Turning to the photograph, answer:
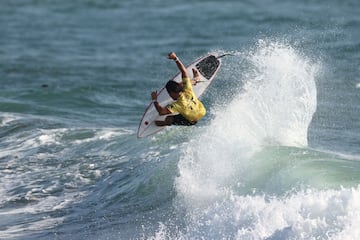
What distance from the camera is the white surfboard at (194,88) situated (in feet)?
54.0

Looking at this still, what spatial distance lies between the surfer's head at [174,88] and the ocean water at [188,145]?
183 cm

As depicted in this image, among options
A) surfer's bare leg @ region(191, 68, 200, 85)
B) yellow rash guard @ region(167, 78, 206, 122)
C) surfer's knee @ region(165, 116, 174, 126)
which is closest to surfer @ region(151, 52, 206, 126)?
yellow rash guard @ region(167, 78, 206, 122)

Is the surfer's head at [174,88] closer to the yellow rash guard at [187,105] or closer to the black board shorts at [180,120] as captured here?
the yellow rash guard at [187,105]

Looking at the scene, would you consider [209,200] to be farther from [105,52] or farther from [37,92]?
[105,52]

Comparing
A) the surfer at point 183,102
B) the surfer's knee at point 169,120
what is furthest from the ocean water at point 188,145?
the surfer at point 183,102

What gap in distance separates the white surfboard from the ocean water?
873 millimetres

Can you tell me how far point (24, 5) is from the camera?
42875 mm

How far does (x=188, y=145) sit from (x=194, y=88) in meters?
1.22

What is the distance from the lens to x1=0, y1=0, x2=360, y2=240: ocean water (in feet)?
42.6

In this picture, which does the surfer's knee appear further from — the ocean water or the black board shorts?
the ocean water

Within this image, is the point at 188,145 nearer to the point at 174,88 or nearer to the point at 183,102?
the point at 183,102

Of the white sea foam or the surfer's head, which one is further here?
the surfer's head

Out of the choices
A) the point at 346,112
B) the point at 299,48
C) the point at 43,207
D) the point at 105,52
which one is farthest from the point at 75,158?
the point at 105,52

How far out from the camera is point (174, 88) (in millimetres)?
14320
